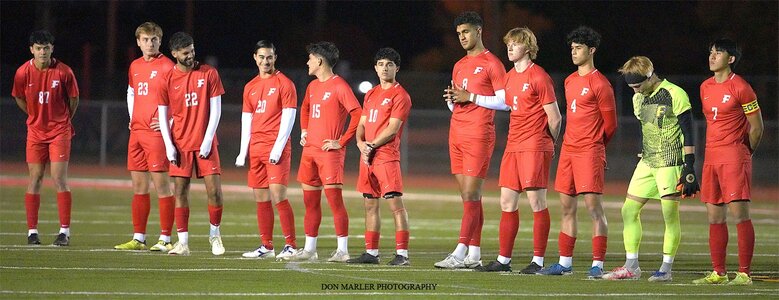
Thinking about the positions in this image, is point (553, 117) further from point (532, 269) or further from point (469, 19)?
point (532, 269)

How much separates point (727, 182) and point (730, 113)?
0.63 meters

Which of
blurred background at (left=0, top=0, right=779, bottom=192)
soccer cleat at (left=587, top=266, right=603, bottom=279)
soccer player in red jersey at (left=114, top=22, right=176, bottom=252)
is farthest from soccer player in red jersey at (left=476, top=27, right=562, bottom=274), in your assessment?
blurred background at (left=0, top=0, right=779, bottom=192)

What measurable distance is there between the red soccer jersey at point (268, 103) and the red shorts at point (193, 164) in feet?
1.55

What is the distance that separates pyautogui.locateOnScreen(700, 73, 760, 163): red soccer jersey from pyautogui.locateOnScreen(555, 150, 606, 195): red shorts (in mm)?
1007

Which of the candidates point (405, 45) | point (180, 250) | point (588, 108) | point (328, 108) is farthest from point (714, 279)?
point (405, 45)

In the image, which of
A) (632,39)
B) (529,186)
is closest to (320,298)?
(529,186)

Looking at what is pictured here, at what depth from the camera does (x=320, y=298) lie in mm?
10930

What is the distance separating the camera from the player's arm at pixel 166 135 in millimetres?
14672

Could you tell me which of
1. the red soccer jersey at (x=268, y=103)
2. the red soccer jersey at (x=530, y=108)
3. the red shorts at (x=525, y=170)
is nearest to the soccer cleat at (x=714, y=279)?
the red shorts at (x=525, y=170)

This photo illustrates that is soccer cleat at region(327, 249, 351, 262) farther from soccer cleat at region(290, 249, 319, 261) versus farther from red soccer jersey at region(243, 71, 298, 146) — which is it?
red soccer jersey at region(243, 71, 298, 146)

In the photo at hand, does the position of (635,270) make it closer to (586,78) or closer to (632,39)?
(586,78)

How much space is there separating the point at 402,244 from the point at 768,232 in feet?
27.4

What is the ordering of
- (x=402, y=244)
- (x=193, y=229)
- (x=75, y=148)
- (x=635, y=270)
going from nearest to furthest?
(x=635, y=270) < (x=402, y=244) < (x=193, y=229) < (x=75, y=148)

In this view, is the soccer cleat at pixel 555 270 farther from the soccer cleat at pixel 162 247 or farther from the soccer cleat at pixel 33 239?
the soccer cleat at pixel 33 239
